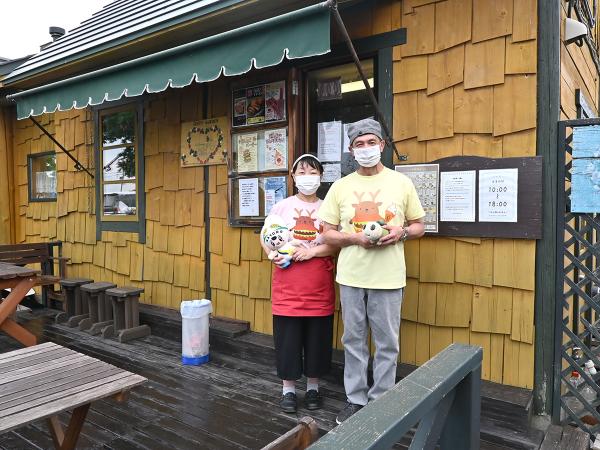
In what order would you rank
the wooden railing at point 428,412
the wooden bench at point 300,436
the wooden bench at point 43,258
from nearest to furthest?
1. the wooden railing at point 428,412
2. the wooden bench at point 300,436
3. the wooden bench at point 43,258

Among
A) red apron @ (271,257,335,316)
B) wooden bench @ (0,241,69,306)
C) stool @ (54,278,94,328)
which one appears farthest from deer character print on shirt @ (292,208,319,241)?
wooden bench @ (0,241,69,306)

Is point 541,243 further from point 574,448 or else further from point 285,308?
point 285,308

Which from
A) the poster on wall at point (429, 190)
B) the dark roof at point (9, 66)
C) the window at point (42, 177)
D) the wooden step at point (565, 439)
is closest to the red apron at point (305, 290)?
the poster on wall at point (429, 190)

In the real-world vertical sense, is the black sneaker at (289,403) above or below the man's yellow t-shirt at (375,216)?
below

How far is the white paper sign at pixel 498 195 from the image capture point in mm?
2746

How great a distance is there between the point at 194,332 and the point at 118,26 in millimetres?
3074

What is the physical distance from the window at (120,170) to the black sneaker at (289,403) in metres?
2.76

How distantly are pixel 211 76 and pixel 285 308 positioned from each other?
5.23ft

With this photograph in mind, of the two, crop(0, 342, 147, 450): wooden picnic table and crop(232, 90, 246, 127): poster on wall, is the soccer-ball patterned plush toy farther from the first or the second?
crop(232, 90, 246, 127): poster on wall

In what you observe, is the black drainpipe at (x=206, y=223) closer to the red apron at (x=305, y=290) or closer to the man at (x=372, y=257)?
the red apron at (x=305, y=290)

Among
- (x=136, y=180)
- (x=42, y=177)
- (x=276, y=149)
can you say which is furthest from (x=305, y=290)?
(x=42, y=177)

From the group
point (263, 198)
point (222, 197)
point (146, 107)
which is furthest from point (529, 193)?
point (146, 107)

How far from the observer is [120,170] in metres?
5.25

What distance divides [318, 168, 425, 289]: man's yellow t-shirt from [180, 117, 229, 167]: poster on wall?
184 cm
